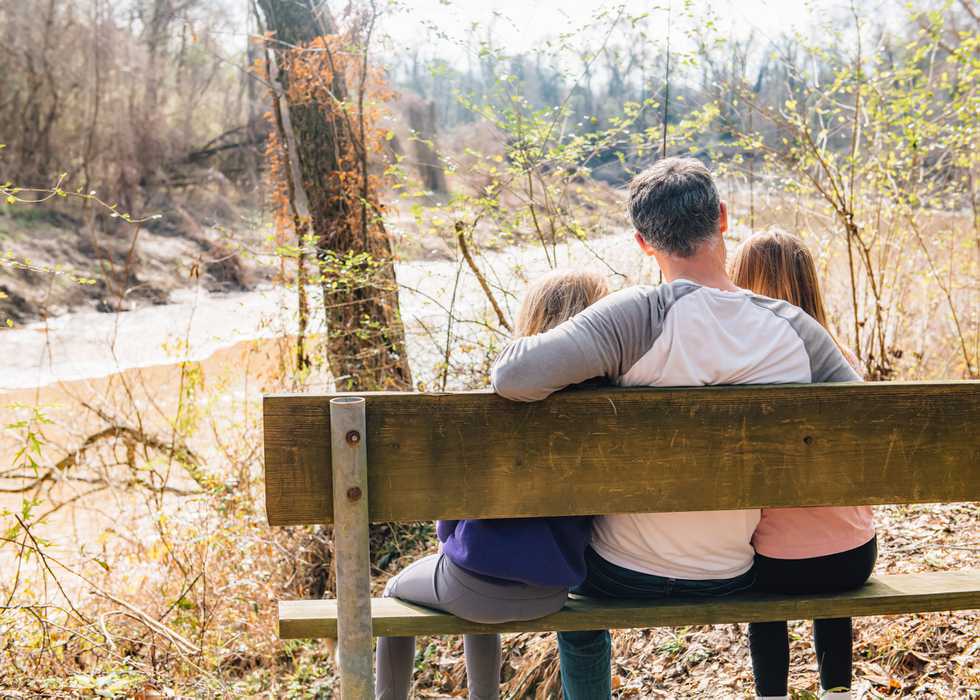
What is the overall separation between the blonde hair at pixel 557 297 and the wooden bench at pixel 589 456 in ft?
1.23

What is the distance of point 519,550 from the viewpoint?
6.44ft

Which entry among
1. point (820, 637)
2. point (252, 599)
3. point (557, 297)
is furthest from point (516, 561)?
point (252, 599)

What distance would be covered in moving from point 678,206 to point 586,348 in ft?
1.33

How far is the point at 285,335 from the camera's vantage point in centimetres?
482

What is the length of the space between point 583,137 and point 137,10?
2553cm

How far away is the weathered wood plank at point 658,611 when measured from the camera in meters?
1.98

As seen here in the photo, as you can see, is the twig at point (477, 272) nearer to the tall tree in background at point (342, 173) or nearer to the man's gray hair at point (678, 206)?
the tall tree in background at point (342, 173)

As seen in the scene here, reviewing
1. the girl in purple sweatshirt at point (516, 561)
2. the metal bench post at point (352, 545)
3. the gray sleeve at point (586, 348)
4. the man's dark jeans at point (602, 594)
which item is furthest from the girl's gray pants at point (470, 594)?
the gray sleeve at point (586, 348)

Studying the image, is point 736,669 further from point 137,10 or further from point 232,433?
point 137,10

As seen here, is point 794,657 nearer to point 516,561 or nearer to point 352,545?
point 516,561

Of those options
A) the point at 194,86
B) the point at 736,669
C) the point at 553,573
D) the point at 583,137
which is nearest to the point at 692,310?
the point at 553,573

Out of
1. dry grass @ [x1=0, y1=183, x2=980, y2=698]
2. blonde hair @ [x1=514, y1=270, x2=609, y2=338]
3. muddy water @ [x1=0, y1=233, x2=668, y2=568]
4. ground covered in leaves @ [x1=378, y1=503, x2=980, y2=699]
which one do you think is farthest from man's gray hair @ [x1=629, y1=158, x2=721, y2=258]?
muddy water @ [x1=0, y1=233, x2=668, y2=568]

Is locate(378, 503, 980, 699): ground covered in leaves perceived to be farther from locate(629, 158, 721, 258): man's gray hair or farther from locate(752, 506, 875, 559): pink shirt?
locate(629, 158, 721, 258): man's gray hair

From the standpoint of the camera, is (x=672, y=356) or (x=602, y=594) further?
(x=602, y=594)
